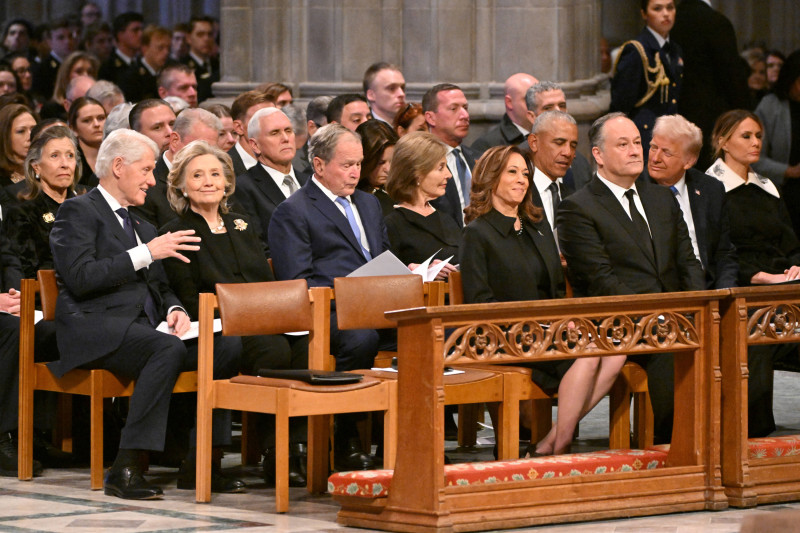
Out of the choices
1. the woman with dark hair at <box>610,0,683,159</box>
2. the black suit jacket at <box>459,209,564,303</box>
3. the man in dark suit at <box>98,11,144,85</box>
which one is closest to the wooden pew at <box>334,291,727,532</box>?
the black suit jacket at <box>459,209,564,303</box>

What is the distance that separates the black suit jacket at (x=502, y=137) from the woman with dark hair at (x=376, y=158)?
1.03m

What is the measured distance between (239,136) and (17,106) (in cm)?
128

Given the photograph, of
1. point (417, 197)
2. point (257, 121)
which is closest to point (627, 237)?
point (417, 197)

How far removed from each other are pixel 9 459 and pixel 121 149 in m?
1.46

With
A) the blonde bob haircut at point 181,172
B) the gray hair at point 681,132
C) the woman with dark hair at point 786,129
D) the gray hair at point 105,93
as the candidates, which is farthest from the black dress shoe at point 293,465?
the woman with dark hair at point 786,129

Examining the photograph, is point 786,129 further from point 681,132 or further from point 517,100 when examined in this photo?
point 681,132

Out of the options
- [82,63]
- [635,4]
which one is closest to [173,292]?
[82,63]

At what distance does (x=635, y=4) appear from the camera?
15.0 meters

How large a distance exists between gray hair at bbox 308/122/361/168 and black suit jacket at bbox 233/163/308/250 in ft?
2.17

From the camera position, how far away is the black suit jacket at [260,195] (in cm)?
814

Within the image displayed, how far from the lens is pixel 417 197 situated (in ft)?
25.8

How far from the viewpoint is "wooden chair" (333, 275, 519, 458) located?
6695mm

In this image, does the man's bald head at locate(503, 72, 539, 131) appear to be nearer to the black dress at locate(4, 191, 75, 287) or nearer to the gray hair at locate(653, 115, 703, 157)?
the gray hair at locate(653, 115, 703, 157)

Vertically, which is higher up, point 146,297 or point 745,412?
point 146,297
